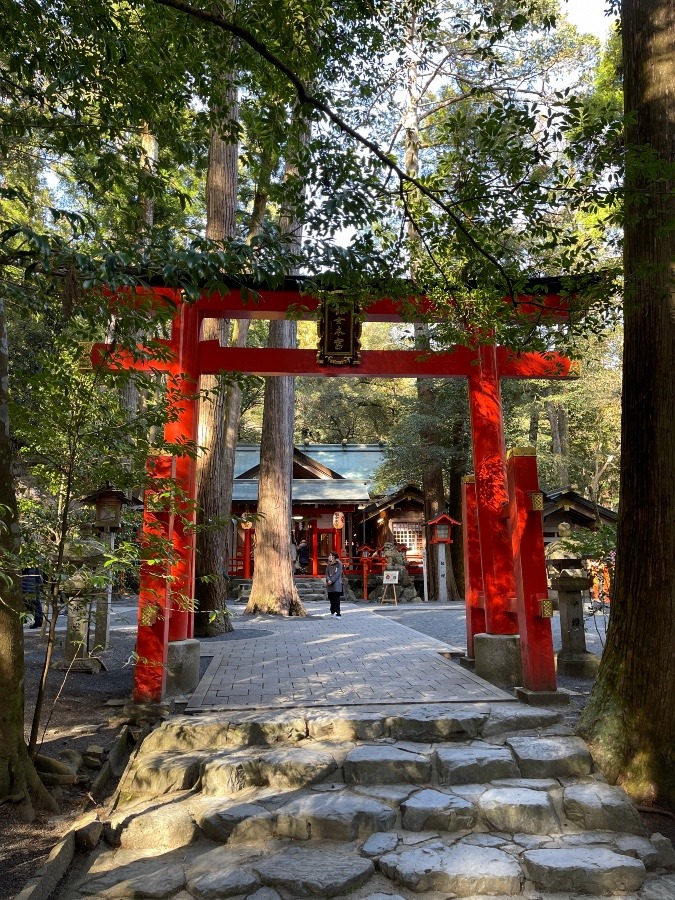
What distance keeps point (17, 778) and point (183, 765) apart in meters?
1.06

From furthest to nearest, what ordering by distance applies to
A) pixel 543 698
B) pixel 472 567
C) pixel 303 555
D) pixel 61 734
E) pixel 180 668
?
pixel 303 555 → pixel 472 567 → pixel 180 668 → pixel 543 698 → pixel 61 734

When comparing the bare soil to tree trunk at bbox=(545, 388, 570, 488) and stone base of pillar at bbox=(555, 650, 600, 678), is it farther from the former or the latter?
tree trunk at bbox=(545, 388, 570, 488)

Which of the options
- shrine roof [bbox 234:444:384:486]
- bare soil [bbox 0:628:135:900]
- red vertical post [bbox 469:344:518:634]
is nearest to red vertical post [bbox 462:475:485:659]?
red vertical post [bbox 469:344:518:634]

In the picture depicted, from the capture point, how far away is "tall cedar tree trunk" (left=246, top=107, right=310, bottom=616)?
15086 millimetres

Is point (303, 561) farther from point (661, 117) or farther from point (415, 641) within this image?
point (661, 117)

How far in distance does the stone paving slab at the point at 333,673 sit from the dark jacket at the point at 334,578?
11.9ft

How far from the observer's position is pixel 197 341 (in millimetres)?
7219

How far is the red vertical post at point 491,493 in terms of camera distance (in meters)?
6.88

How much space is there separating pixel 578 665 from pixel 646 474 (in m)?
4.30

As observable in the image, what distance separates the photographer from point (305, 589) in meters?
22.1

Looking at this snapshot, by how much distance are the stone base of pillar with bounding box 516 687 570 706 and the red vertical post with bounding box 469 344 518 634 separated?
1.02 metres

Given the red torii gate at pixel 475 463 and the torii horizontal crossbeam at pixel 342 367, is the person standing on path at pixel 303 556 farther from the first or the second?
the torii horizontal crossbeam at pixel 342 367

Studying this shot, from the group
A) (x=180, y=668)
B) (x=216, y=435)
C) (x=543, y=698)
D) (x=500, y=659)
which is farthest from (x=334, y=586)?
(x=543, y=698)

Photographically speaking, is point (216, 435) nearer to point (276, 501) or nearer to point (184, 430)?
point (276, 501)
